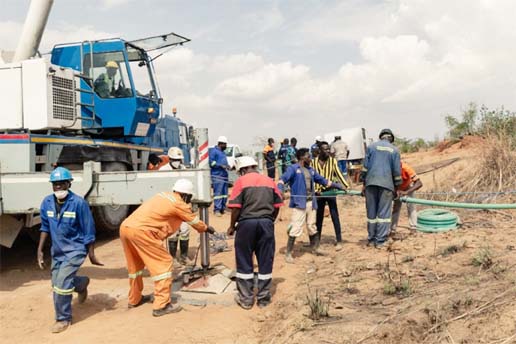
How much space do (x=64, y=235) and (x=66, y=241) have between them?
0.07 m

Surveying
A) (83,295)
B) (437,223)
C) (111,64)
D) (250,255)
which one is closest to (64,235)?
(83,295)

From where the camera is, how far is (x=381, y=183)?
22.1 feet

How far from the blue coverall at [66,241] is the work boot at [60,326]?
4 centimetres

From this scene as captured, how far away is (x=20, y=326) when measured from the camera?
15.9ft

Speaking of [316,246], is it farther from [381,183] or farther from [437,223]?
[437,223]

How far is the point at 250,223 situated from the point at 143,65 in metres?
5.42

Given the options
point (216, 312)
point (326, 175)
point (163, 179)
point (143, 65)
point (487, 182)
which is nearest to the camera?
point (216, 312)

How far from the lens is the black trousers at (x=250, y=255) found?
497cm

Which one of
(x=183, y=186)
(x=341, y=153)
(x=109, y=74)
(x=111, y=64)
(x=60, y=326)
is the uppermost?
(x=111, y=64)

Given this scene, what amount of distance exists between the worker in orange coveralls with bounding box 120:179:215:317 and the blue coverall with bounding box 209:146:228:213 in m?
5.29

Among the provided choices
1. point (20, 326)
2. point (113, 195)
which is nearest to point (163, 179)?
point (113, 195)

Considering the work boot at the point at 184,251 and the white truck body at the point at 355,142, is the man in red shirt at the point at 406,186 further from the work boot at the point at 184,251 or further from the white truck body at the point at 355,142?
the white truck body at the point at 355,142

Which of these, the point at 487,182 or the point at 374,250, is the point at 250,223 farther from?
the point at 487,182

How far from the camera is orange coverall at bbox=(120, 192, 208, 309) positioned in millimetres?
4801
